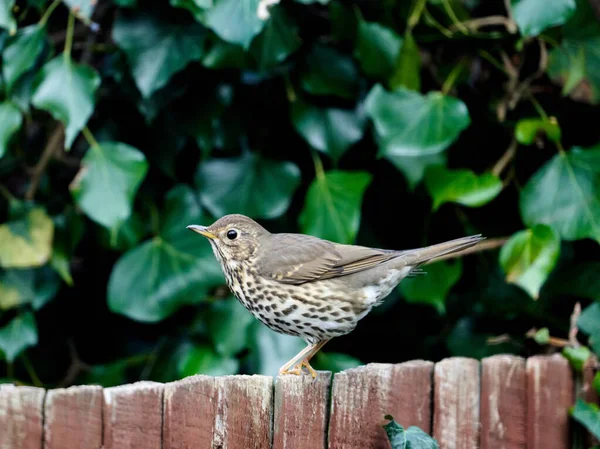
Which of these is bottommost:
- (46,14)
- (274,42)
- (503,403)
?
(503,403)

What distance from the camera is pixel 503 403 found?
97.9 inches

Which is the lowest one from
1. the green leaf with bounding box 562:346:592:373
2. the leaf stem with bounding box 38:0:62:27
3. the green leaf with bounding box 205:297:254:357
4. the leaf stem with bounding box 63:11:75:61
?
the green leaf with bounding box 205:297:254:357

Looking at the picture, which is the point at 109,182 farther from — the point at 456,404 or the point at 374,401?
the point at 456,404

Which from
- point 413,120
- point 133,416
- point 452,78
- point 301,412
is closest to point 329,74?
point 413,120

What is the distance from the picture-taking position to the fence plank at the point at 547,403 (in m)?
2.54

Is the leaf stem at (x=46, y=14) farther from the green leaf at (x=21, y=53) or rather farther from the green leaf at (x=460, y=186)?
the green leaf at (x=460, y=186)

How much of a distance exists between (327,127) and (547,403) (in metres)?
1.24

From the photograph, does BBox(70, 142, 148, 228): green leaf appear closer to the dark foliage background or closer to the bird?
the dark foliage background

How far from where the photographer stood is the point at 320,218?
304 cm

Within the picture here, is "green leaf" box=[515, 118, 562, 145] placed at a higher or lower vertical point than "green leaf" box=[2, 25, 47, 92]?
lower

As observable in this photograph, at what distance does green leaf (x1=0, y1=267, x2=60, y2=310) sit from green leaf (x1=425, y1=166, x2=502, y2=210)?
145cm

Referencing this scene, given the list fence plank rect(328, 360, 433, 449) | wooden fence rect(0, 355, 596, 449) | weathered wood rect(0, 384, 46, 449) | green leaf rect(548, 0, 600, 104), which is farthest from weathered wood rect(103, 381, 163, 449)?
green leaf rect(548, 0, 600, 104)

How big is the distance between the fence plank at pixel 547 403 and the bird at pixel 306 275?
1.43 ft

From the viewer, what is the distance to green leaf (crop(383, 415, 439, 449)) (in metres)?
2.14
